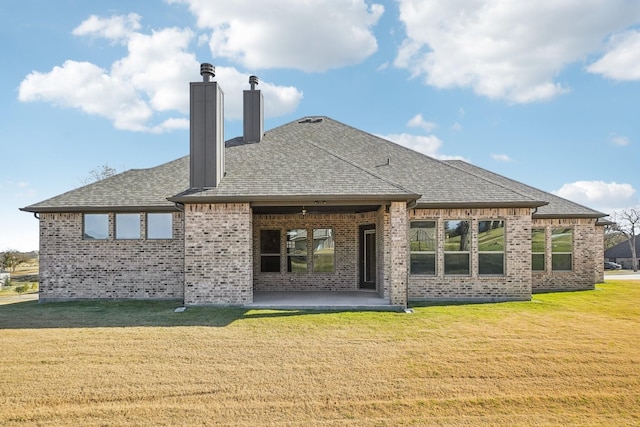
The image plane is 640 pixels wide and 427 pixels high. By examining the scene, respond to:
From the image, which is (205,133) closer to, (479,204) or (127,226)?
(127,226)

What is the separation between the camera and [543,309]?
35.9ft

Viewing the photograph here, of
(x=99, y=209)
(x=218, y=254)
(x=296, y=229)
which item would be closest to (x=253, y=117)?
(x=296, y=229)

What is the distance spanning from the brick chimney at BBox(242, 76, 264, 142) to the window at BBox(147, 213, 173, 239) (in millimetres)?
4887

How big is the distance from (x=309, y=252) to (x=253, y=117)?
5.90 m

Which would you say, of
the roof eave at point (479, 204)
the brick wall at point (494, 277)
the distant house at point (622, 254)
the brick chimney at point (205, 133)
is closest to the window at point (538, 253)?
the brick wall at point (494, 277)

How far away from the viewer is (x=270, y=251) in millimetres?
14977

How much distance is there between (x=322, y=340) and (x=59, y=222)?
10063 mm

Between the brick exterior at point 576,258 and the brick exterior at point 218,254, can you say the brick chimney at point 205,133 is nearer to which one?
the brick exterior at point 218,254

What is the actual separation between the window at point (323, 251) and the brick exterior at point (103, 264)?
474cm

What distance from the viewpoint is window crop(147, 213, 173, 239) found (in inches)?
504

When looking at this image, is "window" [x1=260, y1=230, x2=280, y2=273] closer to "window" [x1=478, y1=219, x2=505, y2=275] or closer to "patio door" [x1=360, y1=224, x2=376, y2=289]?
"patio door" [x1=360, y1=224, x2=376, y2=289]

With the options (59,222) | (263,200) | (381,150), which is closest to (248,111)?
(381,150)

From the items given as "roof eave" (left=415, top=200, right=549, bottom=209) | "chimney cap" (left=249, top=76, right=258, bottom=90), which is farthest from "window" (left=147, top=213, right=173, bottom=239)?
"roof eave" (left=415, top=200, right=549, bottom=209)

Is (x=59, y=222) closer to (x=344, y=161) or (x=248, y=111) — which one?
(x=248, y=111)
